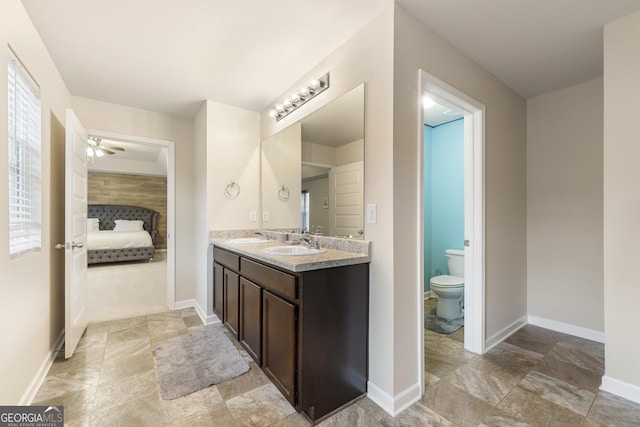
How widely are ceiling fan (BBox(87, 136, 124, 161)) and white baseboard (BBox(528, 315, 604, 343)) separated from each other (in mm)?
5051

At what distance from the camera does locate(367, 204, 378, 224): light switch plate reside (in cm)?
171

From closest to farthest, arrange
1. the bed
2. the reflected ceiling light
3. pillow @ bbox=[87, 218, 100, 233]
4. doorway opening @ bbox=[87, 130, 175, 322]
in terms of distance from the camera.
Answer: the reflected ceiling light < doorway opening @ bbox=[87, 130, 175, 322] < the bed < pillow @ bbox=[87, 218, 100, 233]

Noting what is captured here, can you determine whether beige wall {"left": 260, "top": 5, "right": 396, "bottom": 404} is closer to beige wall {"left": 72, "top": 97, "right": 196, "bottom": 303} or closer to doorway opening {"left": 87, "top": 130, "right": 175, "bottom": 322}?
beige wall {"left": 72, "top": 97, "right": 196, "bottom": 303}

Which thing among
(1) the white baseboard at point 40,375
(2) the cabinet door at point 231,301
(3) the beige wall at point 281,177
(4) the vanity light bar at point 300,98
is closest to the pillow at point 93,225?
(1) the white baseboard at point 40,375

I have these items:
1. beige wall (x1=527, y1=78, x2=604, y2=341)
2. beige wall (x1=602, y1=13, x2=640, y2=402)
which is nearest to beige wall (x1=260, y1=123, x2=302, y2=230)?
beige wall (x1=602, y1=13, x2=640, y2=402)

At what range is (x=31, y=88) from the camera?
1.76 metres

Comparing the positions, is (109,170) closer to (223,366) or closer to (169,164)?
(169,164)

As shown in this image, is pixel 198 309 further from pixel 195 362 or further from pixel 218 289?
pixel 195 362

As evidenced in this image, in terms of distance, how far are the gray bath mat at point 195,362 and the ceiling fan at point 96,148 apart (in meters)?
2.42

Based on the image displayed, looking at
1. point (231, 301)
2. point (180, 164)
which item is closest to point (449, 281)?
point (231, 301)

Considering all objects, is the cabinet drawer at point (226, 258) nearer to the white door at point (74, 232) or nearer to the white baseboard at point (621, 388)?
the white door at point (74, 232)

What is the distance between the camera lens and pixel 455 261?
3.24 meters

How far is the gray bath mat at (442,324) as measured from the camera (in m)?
2.71

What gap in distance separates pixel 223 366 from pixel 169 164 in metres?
2.44
